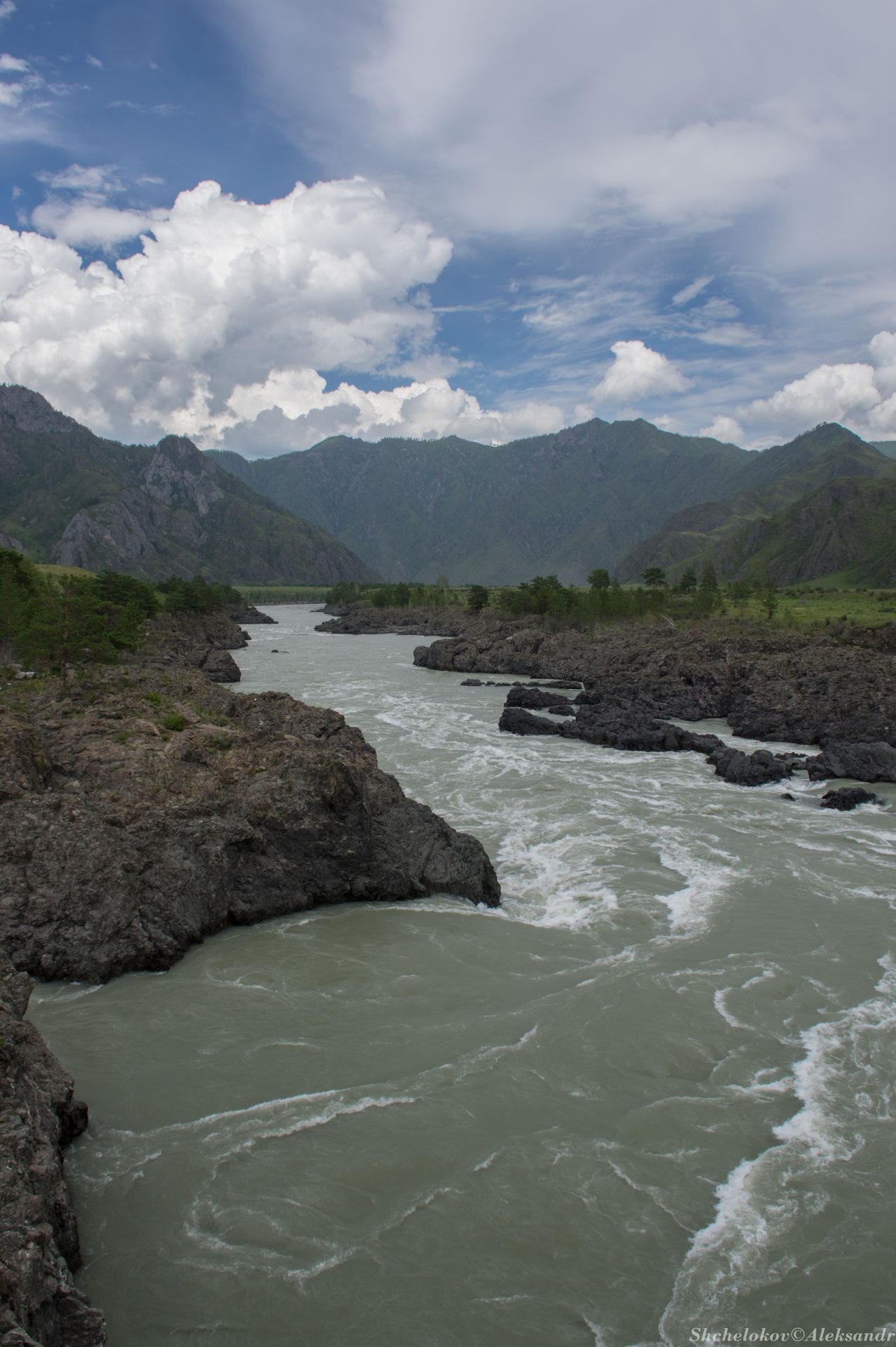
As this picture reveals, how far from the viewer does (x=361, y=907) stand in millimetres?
18641

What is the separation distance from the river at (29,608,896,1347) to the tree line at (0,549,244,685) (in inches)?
743

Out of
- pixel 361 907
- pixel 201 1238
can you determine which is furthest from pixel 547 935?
pixel 201 1238

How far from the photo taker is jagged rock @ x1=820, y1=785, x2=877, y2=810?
2944 centimetres

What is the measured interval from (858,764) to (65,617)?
127ft

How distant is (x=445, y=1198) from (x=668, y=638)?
6739 cm

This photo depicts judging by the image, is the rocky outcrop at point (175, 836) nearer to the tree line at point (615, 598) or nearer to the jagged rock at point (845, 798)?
the jagged rock at point (845, 798)

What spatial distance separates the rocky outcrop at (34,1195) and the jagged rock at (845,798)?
96.9 feet

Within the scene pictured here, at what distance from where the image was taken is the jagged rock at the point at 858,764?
3372cm

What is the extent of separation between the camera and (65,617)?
98.6ft

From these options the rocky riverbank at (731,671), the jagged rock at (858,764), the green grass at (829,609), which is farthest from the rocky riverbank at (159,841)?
the green grass at (829,609)

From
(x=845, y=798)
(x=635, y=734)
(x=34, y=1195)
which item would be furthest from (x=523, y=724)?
(x=34, y=1195)

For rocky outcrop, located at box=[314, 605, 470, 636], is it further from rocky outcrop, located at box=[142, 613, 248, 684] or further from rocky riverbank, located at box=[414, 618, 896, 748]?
rocky riverbank, located at box=[414, 618, 896, 748]

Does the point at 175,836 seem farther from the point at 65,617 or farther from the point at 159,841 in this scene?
the point at 65,617

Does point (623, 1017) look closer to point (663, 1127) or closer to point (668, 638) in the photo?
point (663, 1127)
